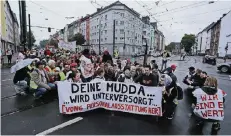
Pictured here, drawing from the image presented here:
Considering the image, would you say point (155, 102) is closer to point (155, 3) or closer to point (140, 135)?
point (140, 135)

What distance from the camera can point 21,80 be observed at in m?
7.27

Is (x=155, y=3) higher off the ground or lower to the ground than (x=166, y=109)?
higher

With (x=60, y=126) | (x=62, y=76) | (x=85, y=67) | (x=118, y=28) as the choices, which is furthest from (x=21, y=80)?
(x=118, y=28)

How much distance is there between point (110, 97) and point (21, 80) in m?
4.11

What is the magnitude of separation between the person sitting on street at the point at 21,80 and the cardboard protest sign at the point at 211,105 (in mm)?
6422

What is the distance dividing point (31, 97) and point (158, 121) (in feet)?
16.4

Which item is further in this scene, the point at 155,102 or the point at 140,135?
the point at 155,102

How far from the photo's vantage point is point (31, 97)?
712cm

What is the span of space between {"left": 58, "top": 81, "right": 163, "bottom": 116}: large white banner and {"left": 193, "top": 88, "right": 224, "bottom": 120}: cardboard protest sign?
3.39 ft

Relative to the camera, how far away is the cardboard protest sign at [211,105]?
4522 mm

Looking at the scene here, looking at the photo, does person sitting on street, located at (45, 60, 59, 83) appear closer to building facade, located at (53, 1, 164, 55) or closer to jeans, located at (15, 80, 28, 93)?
jeans, located at (15, 80, 28, 93)

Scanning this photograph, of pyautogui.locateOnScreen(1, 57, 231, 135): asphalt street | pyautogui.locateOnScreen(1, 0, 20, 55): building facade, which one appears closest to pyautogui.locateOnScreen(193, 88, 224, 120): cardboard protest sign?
pyautogui.locateOnScreen(1, 57, 231, 135): asphalt street

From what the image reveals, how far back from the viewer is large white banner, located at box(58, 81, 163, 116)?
5.16 meters

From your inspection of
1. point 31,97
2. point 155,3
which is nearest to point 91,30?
point 155,3
